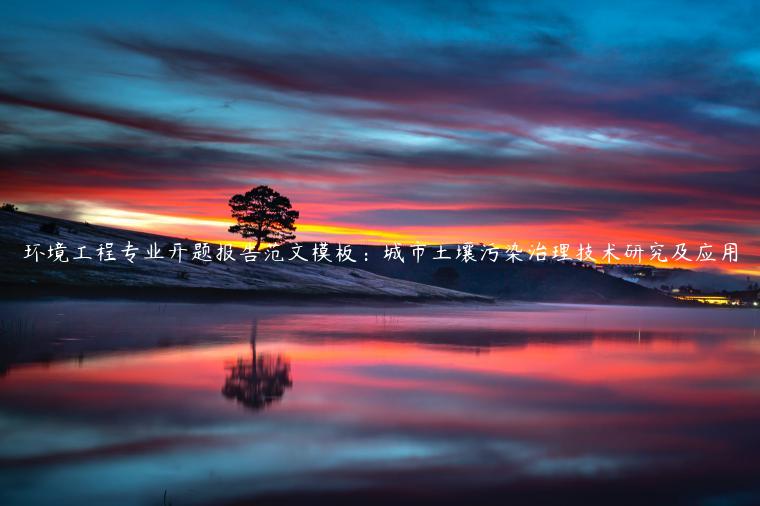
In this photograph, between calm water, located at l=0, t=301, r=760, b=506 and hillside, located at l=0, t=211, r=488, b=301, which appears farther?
hillside, located at l=0, t=211, r=488, b=301

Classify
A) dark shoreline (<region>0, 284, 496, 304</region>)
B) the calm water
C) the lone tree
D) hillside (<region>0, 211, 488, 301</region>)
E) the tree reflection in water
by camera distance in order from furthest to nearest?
the lone tree → hillside (<region>0, 211, 488, 301</region>) → dark shoreline (<region>0, 284, 496, 304</region>) → the tree reflection in water → the calm water

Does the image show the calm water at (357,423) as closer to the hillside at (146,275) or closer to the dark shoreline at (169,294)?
the dark shoreline at (169,294)

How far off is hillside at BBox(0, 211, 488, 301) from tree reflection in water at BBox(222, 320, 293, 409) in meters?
31.1

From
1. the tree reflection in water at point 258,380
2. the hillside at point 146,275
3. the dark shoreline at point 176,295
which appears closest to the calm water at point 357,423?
the tree reflection in water at point 258,380

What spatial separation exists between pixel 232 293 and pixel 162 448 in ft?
198

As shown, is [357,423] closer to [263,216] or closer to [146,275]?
[146,275]

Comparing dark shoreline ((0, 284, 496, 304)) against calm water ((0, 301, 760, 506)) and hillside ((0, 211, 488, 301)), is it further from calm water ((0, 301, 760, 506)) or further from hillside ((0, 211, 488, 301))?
calm water ((0, 301, 760, 506))

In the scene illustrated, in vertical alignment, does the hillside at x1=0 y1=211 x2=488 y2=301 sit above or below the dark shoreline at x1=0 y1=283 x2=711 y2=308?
above

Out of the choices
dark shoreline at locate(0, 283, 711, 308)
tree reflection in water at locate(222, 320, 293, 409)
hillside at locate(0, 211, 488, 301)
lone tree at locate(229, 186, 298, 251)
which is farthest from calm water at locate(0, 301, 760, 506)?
lone tree at locate(229, 186, 298, 251)

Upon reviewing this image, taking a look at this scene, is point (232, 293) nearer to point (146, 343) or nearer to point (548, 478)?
point (146, 343)

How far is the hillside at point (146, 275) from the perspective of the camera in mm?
59594

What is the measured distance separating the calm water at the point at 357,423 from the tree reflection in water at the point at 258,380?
0.30 ft

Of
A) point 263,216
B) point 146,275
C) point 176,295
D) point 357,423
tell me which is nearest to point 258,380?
point 357,423

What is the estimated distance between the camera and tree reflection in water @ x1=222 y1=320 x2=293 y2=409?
752 inches
